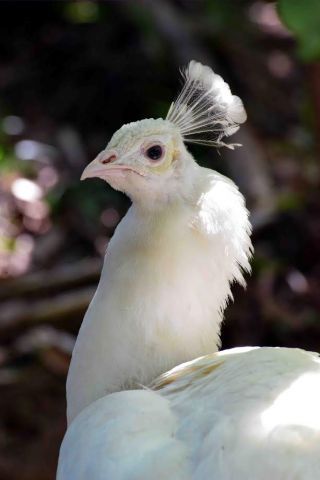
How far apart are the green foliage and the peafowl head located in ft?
2.65

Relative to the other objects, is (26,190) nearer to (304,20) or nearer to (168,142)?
(304,20)

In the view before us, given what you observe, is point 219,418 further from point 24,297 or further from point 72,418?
point 24,297

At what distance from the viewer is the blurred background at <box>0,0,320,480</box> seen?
241 inches

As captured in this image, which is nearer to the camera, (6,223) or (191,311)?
(191,311)

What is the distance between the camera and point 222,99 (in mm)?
3641

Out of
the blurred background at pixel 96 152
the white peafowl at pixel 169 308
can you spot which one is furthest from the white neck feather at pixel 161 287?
the blurred background at pixel 96 152

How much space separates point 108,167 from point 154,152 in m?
0.17

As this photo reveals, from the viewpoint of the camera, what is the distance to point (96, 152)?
26.3 ft

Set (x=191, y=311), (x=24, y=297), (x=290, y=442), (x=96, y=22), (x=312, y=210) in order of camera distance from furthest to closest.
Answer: (x=96, y=22) → (x=312, y=210) → (x=24, y=297) → (x=191, y=311) → (x=290, y=442)

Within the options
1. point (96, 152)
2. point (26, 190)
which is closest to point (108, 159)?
point (26, 190)

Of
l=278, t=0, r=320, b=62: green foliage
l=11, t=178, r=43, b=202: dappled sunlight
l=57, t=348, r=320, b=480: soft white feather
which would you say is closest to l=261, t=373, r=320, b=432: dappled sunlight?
l=57, t=348, r=320, b=480: soft white feather

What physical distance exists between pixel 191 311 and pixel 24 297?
316cm

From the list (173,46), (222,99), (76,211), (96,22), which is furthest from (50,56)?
(222,99)

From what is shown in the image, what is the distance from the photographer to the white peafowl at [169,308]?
3053mm
